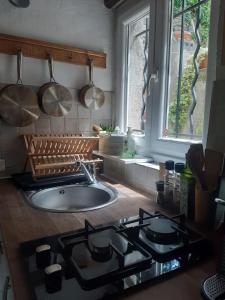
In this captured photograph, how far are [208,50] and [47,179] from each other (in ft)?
3.40

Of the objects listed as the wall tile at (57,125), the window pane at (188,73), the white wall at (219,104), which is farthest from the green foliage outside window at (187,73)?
the wall tile at (57,125)

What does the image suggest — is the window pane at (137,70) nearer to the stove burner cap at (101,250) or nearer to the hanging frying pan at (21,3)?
the hanging frying pan at (21,3)

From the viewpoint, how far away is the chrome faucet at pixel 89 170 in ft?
4.62

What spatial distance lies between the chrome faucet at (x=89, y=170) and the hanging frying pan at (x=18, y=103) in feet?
1.30

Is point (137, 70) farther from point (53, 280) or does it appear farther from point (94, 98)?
point (53, 280)

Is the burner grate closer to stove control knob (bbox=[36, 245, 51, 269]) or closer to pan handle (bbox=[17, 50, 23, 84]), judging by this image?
stove control knob (bbox=[36, 245, 51, 269])

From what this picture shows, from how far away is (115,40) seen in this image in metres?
1.67

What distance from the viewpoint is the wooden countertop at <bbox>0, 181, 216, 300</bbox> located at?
21.6 inches

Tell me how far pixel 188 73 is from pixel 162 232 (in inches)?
32.0

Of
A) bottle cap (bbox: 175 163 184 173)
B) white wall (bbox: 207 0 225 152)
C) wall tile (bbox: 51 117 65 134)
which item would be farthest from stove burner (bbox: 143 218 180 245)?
wall tile (bbox: 51 117 65 134)

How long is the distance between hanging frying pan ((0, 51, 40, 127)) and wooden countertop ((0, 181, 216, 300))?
372 millimetres

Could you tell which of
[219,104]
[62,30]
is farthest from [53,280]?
[62,30]

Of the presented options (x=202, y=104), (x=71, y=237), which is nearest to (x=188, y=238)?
(x=71, y=237)

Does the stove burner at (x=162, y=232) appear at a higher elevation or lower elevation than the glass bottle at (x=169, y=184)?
lower
